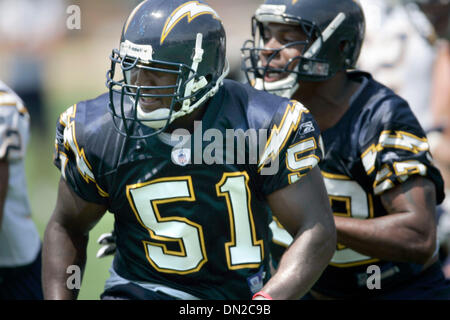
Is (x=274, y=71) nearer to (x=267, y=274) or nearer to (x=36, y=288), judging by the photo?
(x=267, y=274)

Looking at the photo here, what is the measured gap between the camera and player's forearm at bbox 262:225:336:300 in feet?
Answer: 8.79

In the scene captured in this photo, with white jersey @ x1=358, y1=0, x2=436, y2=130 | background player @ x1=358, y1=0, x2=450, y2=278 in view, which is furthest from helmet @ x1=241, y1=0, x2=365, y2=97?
white jersey @ x1=358, y1=0, x2=436, y2=130

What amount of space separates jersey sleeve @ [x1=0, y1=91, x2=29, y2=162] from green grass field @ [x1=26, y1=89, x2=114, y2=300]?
184 cm

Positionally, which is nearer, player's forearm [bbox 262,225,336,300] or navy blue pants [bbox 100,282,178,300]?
player's forearm [bbox 262,225,336,300]

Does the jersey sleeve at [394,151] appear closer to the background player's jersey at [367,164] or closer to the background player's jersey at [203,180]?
the background player's jersey at [367,164]

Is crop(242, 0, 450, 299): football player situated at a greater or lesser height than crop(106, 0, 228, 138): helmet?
lesser

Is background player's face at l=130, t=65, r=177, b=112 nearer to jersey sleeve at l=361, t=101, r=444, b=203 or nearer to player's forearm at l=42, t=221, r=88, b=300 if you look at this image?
player's forearm at l=42, t=221, r=88, b=300

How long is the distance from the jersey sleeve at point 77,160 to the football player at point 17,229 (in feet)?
3.24

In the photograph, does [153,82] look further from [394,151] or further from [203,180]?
[394,151]

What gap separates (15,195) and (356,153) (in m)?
1.82

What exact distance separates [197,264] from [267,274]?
333 millimetres

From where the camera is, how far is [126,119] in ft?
9.06

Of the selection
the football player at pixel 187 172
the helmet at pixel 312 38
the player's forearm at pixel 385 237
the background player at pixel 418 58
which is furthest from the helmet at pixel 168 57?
the background player at pixel 418 58

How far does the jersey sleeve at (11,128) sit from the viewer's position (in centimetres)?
381
